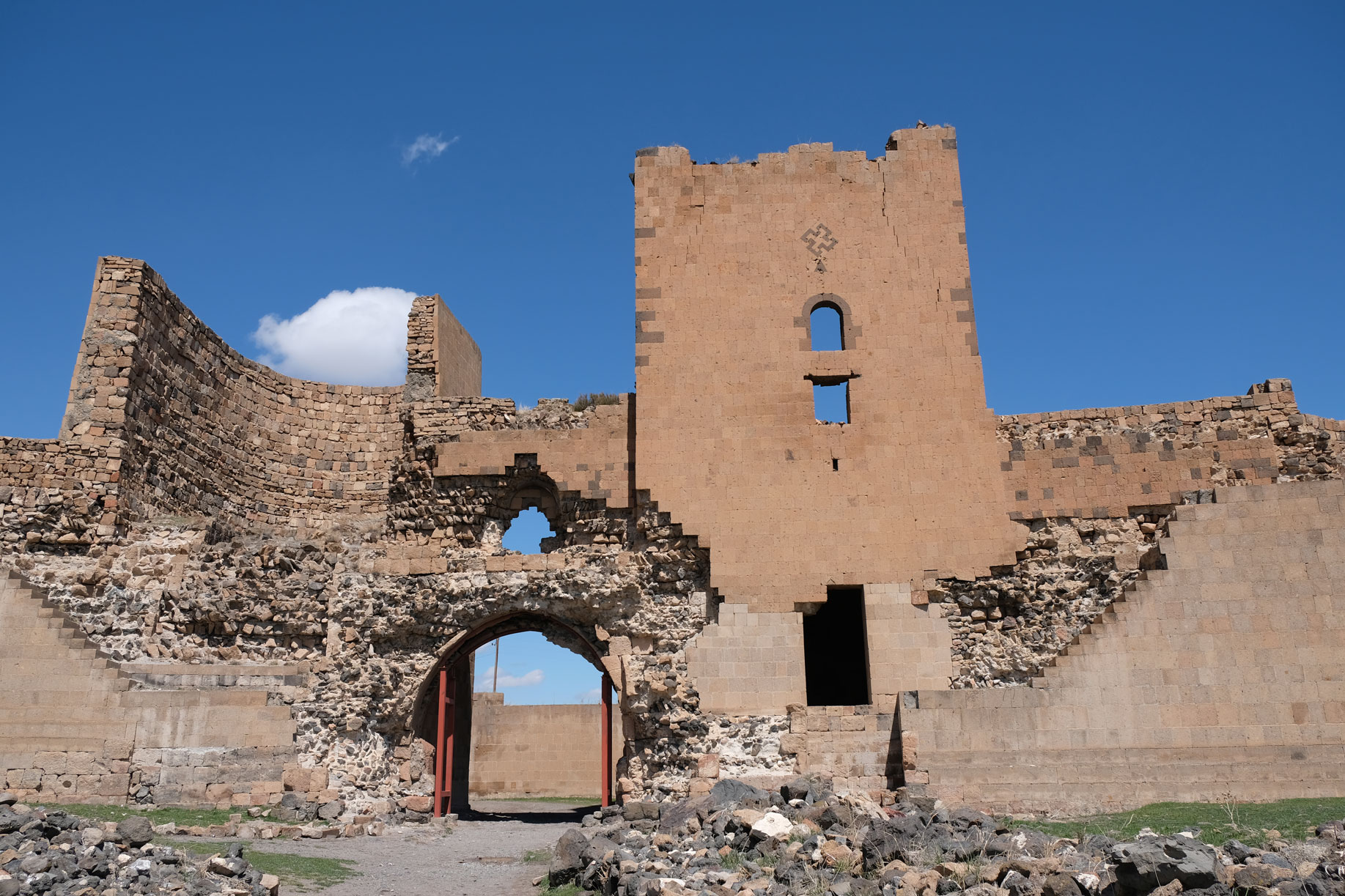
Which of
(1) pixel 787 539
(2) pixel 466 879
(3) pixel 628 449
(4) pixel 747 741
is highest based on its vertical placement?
(3) pixel 628 449

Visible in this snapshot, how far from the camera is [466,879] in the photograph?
33.4 feet

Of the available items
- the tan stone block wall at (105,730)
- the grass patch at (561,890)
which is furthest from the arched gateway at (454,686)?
the grass patch at (561,890)

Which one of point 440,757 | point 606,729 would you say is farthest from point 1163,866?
point 440,757

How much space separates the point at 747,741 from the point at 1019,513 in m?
4.94

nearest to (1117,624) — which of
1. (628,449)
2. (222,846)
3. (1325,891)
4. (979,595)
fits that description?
(979,595)

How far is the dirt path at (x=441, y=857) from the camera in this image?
9555 millimetres

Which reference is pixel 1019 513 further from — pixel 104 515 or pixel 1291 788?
pixel 104 515

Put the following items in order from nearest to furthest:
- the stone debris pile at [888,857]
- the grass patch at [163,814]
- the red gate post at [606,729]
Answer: the stone debris pile at [888,857], the grass patch at [163,814], the red gate post at [606,729]

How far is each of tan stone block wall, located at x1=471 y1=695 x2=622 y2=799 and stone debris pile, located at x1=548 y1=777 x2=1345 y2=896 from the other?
13948mm

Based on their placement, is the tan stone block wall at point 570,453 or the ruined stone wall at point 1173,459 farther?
the tan stone block wall at point 570,453

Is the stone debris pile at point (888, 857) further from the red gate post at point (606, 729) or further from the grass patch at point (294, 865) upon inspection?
the red gate post at point (606, 729)

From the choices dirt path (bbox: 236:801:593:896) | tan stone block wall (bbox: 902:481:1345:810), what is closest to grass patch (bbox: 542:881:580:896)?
dirt path (bbox: 236:801:593:896)

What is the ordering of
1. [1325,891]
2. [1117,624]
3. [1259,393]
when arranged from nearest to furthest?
[1325,891] → [1117,624] → [1259,393]

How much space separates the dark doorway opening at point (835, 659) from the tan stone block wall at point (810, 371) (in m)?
3.37
